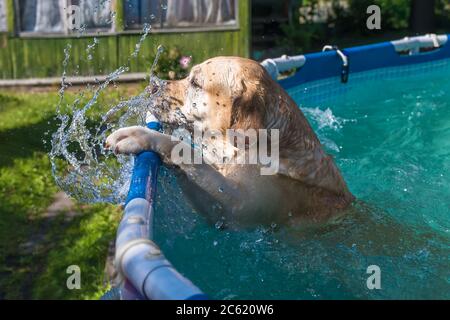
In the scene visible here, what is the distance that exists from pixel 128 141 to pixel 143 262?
114 centimetres

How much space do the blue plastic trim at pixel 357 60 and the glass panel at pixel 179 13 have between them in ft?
8.91

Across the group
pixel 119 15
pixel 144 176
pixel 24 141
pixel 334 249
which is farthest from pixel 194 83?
pixel 119 15

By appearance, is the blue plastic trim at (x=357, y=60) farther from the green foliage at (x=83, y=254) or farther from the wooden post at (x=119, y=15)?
the wooden post at (x=119, y=15)

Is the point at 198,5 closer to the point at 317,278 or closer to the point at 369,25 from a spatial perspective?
the point at 369,25

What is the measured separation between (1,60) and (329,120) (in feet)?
18.4

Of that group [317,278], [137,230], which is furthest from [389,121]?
[137,230]

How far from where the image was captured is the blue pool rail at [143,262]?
200 centimetres

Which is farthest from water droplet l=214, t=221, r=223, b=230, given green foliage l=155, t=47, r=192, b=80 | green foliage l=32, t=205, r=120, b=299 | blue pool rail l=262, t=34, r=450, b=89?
green foliage l=155, t=47, r=192, b=80

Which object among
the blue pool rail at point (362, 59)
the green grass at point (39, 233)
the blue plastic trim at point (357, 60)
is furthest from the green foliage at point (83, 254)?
the blue plastic trim at point (357, 60)

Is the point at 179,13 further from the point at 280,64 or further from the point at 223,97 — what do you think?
the point at 223,97

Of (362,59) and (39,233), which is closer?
(39,233)

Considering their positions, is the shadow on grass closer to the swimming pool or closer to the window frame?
the window frame

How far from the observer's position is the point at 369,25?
13.4 meters

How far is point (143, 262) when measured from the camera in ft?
7.07
